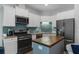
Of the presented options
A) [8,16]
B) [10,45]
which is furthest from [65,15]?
[10,45]

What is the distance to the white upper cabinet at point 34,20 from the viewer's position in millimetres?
3854

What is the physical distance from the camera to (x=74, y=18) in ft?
9.61

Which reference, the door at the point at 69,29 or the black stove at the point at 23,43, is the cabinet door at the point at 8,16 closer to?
the black stove at the point at 23,43

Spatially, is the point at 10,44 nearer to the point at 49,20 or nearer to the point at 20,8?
the point at 20,8

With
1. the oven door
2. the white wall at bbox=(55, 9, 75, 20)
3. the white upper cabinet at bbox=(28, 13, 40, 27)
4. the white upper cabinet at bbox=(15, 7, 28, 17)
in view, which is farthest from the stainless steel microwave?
the white wall at bbox=(55, 9, 75, 20)

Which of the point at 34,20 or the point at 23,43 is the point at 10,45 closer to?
the point at 23,43

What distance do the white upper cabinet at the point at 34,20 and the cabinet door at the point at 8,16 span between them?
101 cm

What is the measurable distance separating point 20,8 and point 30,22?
2.60ft

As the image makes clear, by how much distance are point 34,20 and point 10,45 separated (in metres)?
1.82

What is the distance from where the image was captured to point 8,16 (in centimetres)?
281

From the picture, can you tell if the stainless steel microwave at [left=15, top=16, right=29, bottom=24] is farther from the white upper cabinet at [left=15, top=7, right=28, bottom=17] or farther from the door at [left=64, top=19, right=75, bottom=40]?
the door at [left=64, top=19, right=75, bottom=40]

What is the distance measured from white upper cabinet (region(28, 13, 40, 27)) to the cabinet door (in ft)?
3.32

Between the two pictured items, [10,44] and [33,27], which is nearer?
[10,44]
